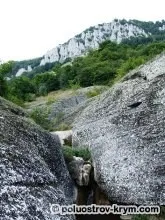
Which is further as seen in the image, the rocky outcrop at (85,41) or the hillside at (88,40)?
the rocky outcrop at (85,41)

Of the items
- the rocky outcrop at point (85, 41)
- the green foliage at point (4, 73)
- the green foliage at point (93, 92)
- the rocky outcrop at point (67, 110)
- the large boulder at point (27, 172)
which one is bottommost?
the rocky outcrop at point (67, 110)

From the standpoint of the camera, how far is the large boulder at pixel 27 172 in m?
9.98

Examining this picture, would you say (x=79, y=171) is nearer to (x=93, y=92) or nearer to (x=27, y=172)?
(x=27, y=172)

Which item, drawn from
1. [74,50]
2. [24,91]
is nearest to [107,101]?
[24,91]

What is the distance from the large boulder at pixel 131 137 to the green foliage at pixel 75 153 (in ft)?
0.94

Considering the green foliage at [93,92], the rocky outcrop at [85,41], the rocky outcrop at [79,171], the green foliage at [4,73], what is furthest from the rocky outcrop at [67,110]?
the rocky outcrop at [85,41]

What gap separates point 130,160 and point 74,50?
174 m

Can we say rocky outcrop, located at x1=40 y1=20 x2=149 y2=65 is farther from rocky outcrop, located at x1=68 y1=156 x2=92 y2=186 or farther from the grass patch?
rocky outcrop, located at x1=68 y1=156 x2=92 y2=186

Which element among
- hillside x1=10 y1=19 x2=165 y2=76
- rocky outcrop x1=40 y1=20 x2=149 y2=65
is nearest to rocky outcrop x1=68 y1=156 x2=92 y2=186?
hillside x1=10 y1=19 x2=165 y2=76

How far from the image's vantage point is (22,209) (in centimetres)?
989

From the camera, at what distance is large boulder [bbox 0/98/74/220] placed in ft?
32.7

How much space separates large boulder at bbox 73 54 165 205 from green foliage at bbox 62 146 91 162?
29 centimetres

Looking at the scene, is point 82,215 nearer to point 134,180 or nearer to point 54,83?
point 134,180

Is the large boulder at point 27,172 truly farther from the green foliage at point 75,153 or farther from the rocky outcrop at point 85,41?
the rocky outcrop at point 85,41
